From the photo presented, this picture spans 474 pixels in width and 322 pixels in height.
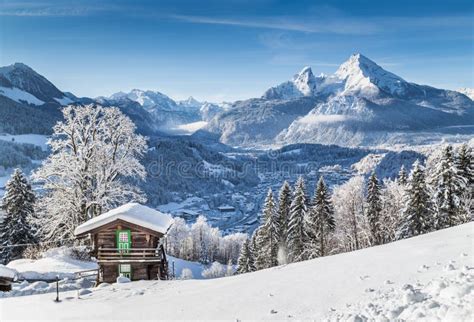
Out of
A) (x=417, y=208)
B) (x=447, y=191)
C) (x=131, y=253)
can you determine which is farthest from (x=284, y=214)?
(x=131, y=253)

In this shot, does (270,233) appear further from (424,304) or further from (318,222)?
(424,304)

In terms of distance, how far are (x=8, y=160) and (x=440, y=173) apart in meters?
194

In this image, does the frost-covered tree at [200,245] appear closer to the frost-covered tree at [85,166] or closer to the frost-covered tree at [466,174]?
the frost-covered tree at [466,174]

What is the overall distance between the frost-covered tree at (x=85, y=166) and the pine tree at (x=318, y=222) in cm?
2067

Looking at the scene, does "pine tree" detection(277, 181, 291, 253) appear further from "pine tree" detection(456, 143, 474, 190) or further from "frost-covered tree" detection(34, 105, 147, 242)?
"frost-covered tree" detection(34, 105, 147, 242)

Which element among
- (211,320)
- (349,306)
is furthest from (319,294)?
(211,320)

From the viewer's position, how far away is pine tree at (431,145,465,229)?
1463 inches

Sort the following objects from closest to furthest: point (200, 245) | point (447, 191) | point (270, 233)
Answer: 1. point (447, 191)
2. point (270, 233)
3. point (200, 245)

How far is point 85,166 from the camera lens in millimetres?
A: 32938

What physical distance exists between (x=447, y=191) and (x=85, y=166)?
32634mm

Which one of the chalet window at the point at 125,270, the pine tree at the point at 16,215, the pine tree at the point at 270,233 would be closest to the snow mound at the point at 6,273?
the chalet window at the point at 125,270

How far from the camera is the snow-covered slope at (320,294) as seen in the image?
10156 mm

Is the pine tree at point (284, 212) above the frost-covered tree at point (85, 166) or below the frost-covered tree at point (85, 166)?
below

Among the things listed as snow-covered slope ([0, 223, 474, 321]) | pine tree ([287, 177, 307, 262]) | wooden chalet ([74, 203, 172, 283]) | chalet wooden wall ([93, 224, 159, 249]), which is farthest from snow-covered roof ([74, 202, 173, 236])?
pine tree ([287, 177, 307, 262])
